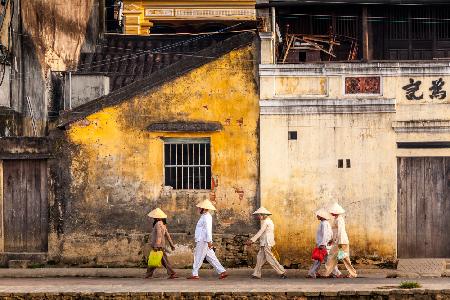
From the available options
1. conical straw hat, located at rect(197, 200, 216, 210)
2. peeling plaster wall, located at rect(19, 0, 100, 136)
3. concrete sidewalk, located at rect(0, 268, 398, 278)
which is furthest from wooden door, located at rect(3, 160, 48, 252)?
conical straw hat, located at rect(197, 200, 216, 210)

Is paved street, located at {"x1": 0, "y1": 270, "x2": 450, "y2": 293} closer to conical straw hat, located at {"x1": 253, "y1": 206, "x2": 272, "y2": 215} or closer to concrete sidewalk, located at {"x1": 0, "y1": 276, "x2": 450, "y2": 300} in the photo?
concrete sidewalk, located at {"x1": 0, "y1": 276, "x2": 450, "y2": 300}

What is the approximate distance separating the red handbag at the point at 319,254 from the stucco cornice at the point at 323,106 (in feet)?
10.0

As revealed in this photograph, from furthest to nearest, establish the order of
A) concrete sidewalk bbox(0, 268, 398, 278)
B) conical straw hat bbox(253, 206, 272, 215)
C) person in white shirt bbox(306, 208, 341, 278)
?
concrete sidewalk bbox(0, 268, 398, 278) → conical straw hat bbox(253, 206, 272, 215) → person in white shirt bbox(306, 208, 341, 278)

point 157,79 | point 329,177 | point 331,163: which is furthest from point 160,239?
point 331,163

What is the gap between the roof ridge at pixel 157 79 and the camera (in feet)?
80.0

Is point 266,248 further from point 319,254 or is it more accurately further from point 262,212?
point 319,254

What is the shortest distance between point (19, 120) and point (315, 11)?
25.2 feet

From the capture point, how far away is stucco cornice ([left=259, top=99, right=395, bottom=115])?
2444cm

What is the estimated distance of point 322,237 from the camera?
904 inches

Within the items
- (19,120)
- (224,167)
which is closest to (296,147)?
(224,167)

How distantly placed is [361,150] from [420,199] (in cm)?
160

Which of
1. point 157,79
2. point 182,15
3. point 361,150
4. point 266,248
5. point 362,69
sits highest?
point 182,15

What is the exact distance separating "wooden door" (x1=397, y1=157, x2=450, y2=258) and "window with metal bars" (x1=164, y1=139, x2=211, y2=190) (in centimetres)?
397

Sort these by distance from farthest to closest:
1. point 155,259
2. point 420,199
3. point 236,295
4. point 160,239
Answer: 1. point 420,199
2. point 160,239
3. point 155,259
4. point 236,295
